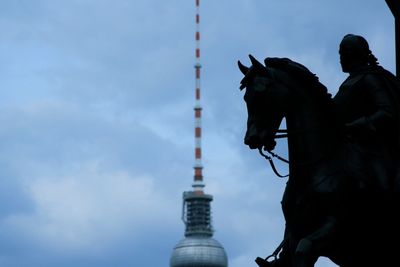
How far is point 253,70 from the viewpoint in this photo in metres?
17.5

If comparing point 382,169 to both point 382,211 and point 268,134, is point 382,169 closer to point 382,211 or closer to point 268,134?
point 382,211

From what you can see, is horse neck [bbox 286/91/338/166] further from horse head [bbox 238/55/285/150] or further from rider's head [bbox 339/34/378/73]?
rider's head [bbox 339/34/378/73]

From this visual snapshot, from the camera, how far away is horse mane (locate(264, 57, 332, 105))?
17.7m

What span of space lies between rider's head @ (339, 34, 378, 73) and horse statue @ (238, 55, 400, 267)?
130cm

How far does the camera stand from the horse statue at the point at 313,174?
1725 cm

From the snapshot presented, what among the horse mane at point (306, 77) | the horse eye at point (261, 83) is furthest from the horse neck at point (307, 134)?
the horse eye at point (261, 83)

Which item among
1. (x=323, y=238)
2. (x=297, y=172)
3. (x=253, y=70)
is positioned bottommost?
(x=323, y=238)

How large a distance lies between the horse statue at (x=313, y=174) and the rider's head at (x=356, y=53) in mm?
1300

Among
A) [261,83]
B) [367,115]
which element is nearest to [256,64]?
[261,83]

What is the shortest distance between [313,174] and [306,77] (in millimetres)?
1382

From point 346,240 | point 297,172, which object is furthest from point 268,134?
point 346,240

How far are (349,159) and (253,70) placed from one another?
6.09ft

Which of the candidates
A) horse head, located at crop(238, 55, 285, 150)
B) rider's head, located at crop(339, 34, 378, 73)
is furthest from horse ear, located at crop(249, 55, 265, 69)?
rider's head, located at crop(339, 34, 378, 73)

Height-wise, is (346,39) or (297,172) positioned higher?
(346,39)
